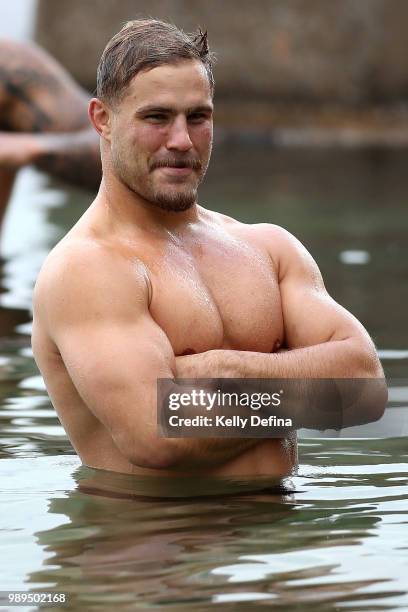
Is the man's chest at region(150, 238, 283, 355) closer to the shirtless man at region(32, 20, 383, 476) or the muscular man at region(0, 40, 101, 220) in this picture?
the shirtless man at region(32, 20, 383, 476)

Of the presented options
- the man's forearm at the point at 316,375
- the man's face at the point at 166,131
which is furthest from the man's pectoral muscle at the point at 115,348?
the man's face at the point at 166,131

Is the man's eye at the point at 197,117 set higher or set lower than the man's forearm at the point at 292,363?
higher

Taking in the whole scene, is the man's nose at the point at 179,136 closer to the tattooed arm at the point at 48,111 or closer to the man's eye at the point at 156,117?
the man's eye at the point at 156,117

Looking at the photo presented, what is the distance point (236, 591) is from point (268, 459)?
0.82m

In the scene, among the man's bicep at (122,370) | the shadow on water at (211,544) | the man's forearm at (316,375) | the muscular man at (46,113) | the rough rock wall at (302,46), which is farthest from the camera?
the rough rock wall at (302,46)

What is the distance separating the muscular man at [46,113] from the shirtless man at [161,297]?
3.98m

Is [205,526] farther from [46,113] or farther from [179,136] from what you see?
[46,113]

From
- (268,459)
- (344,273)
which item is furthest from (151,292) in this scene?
(344,273)

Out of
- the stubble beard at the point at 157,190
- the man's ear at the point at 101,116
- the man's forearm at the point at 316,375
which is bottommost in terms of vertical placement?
the man's forearm at the point at 316,375

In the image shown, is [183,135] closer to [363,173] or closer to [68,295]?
[68,295]

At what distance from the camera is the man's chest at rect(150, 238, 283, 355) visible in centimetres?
405

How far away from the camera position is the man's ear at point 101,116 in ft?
13.6

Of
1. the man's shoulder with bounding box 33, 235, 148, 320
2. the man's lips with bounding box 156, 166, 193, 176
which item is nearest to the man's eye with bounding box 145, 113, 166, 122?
the man's lips with bounding box 156, 166, 193, 176

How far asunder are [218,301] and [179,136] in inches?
17.8
